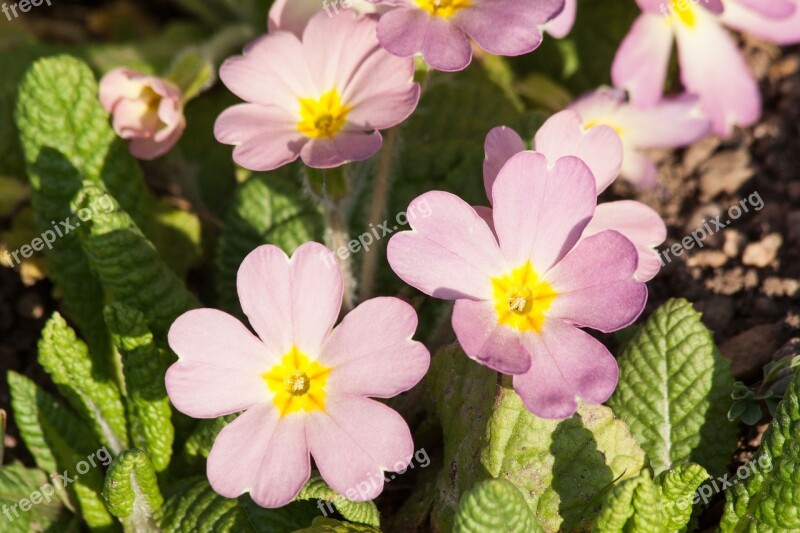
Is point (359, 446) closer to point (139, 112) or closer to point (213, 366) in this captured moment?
point (213, 366)

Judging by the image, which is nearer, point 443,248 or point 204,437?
point 443,248

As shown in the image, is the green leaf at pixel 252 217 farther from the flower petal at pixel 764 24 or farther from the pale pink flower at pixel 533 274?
the flower petal at pixel 764 24

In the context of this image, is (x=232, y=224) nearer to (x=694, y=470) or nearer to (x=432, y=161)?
(x=432, y=161)

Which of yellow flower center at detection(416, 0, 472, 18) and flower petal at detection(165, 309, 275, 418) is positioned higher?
yellow flower center at detection(416, 0, 472, 18)

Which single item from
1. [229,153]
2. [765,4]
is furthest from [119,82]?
[765,4]

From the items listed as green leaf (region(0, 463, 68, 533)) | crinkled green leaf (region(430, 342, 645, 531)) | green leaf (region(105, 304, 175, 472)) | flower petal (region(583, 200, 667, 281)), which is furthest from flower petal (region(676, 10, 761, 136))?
green leaf (region(0, 463, 68, 533))

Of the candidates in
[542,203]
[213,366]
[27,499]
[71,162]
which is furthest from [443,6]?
[27,499]

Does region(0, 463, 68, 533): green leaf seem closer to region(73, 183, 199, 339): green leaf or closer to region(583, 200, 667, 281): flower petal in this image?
region(73, 183, 199, 339): green leaf
